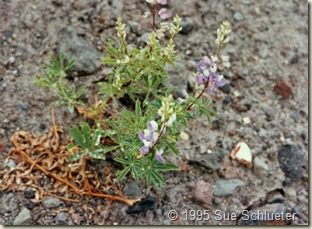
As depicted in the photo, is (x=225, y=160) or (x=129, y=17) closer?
(x=225, y=160)

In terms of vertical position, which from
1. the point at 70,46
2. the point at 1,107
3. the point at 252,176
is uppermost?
the point at 70,46

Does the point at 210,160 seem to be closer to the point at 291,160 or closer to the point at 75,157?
the point at 291,160

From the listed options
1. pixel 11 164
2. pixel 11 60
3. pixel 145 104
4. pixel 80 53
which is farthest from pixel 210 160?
pixel 11 60

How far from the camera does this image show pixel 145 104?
2.61 metres

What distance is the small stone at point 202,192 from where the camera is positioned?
2930 millimetres

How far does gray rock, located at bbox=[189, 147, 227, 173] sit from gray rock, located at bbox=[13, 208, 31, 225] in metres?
0.99

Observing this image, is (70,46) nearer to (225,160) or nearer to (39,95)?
(39,95)

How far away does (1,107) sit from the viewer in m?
3.02

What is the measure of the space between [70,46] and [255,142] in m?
1.32

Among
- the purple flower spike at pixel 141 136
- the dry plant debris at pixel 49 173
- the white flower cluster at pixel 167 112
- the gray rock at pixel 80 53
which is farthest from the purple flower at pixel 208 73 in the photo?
the gray rock at pixel 80 53

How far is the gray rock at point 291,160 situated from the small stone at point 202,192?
52 centimetres

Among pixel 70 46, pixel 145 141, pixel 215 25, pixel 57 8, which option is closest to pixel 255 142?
pixel 215 25

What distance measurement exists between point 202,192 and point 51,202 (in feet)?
2.84

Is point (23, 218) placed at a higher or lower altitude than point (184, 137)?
lower
